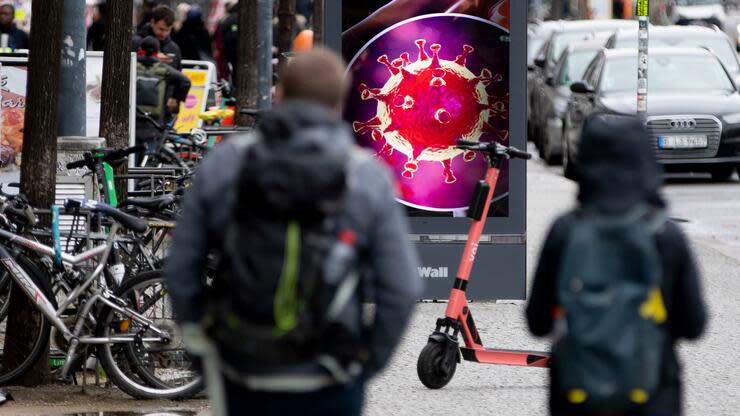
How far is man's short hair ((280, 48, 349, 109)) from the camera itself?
4.02 metres

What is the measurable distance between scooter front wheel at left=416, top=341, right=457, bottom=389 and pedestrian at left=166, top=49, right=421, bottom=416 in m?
3.63

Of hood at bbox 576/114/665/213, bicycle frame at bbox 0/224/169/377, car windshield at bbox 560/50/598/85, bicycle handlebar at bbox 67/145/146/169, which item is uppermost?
car windshield at bbox 560/50/598/85

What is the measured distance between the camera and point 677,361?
4215mm

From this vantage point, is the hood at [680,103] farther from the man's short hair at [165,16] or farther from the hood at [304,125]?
the hood at [304,125]

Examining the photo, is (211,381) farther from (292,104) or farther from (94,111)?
(94,111)

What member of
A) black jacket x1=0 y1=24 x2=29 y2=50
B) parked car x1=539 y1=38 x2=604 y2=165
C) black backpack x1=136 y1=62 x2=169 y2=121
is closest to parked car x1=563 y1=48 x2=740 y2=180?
parked car x1=539 y1=38 x2=604 y2=165

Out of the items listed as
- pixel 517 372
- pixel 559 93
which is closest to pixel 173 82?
pixel 517 372

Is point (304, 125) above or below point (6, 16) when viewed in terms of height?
below

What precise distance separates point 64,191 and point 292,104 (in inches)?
224

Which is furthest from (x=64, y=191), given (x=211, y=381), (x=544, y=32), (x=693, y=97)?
(x=544, y=32)

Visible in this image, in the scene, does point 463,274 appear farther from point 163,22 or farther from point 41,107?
point 163,22

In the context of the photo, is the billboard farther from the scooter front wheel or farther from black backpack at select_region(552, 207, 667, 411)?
black backpack at select_region(552, 207, 667, 411)

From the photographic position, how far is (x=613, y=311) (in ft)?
13.1

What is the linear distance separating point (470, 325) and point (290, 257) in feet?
12.7
